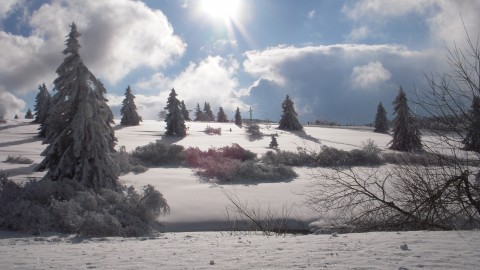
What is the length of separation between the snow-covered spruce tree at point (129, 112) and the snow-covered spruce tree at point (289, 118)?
19.3m

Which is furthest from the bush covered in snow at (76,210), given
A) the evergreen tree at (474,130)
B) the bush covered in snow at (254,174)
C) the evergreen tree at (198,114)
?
the evergreen tree at (198,114)

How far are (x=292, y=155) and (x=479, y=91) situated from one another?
16.1m

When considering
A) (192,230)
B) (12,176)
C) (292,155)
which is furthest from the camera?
(292,155)

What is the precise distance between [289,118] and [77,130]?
135ft

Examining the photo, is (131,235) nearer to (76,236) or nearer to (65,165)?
(76,236)

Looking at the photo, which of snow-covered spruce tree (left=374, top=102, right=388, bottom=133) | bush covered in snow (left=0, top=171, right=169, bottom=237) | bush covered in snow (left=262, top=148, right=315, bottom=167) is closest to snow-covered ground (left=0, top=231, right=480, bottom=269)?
bush covered in snow (left=0, top=171, right=169, bottom=237)

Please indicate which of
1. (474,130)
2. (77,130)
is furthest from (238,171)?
(474,130)

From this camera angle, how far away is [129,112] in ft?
161

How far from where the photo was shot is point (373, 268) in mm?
3664

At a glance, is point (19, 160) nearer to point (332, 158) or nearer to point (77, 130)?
point (77, 130)

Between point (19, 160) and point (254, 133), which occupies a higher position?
point (254, 133)

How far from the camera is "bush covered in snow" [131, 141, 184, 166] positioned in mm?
20359

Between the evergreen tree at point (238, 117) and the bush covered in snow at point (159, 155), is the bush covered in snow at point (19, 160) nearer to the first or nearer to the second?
the bush covered in snow at point (159, 155)

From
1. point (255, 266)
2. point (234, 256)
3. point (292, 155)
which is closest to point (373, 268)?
point (255, 266)
